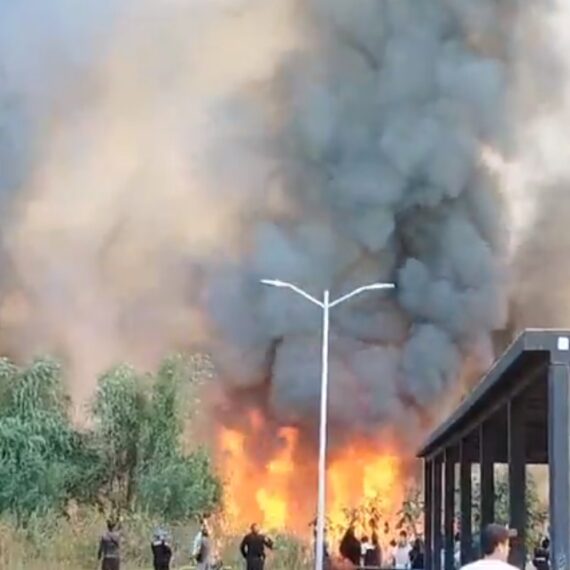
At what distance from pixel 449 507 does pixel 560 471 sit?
1737 cm

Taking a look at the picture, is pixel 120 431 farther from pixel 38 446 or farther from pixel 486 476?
pixel 486 476

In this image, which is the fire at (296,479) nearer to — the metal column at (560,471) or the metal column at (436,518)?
the metal column at (436,518)

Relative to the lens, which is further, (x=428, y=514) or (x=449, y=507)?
(x=428, y=514)

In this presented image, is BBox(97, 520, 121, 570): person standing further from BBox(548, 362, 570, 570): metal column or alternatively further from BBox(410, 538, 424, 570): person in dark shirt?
BBox(410, 538, 424, 570): person in dark shirt

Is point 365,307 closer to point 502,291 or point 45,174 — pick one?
point 502,291

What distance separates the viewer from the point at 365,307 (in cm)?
4456

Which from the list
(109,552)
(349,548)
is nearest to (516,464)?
(349,548)

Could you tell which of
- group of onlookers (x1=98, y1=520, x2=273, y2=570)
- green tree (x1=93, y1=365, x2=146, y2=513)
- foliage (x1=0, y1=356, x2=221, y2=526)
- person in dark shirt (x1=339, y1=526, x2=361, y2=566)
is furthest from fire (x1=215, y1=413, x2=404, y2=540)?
person in dark shirt (x1=339, y1=526, x2=361, y2=566)

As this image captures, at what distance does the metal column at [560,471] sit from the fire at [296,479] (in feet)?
107

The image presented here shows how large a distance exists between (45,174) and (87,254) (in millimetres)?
3757

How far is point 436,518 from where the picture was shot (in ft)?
107

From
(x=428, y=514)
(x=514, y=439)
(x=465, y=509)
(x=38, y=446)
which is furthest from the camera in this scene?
(x=428, y=514)

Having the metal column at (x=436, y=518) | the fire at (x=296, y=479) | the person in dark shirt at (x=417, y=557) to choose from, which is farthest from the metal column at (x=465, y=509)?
the fire at (x=296, y=479)

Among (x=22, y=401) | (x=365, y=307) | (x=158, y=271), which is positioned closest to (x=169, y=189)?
(x=158, y=271)
